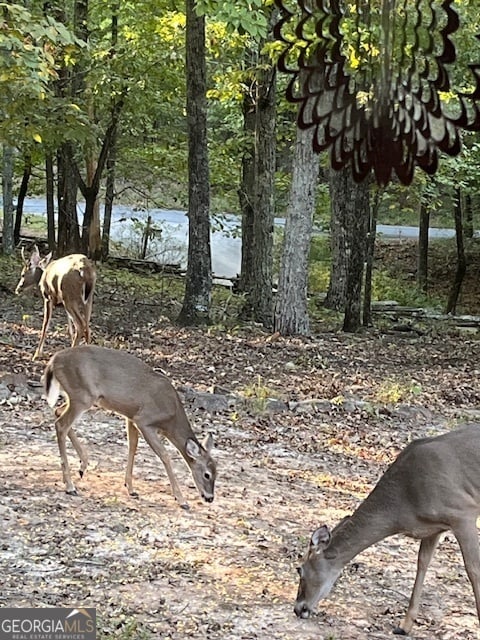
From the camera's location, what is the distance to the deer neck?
158 inches

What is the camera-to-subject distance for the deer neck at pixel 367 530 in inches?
158

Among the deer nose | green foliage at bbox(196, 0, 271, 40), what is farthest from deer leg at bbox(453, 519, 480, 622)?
green foliage at bbox(196, 0, 271, 40)

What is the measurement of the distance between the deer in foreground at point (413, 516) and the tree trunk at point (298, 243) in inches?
307

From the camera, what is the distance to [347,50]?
112 inches

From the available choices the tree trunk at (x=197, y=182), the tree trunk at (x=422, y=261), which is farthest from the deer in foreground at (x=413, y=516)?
the tree trunk at (x=422, y=261)

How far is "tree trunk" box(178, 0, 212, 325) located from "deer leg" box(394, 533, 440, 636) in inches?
312

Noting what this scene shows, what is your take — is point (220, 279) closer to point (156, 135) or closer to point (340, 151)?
point (156, 135)

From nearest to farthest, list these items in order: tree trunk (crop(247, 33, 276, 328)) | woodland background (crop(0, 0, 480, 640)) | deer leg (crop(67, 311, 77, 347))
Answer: woodland background (crop(0, 0, 480, 640)), deer leg (crop(67, 311, 77, 347)), tree trunk (crop(247, 33, 276, 328))

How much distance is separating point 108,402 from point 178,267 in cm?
1540

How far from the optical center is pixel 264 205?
12758 mm

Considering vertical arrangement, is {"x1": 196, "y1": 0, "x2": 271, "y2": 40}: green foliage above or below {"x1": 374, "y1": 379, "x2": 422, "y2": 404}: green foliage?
above

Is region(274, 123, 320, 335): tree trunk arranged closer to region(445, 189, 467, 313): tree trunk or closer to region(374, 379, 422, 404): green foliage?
region(374, 379, 422, 404): green foliage

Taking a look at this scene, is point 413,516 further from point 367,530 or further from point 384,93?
point 384,93

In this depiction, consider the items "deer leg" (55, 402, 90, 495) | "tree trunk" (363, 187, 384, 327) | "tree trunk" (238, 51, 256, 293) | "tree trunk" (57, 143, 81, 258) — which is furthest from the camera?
"tree trunk" (57, 143, 81, 258)
